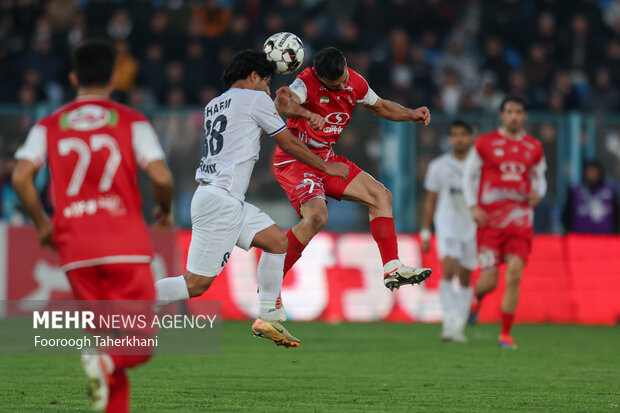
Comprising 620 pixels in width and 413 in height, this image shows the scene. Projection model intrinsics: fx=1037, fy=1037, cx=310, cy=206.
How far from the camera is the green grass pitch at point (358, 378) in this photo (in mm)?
6977

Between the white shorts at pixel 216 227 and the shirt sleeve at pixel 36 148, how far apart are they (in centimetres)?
260

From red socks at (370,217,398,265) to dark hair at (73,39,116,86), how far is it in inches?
143

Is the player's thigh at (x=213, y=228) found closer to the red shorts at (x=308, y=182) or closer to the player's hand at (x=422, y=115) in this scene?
the red shorts at (x=308, y=182)

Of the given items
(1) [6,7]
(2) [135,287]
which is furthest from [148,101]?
(2) [135,287]

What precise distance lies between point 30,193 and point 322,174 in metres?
3.80

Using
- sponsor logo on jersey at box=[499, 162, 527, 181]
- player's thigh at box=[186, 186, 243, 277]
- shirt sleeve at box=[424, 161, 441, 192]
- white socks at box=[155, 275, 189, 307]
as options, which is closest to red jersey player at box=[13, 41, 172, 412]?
player's thigh at box=[186, 186, 243, 277]

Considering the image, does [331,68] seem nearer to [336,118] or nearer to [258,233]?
[336,118]

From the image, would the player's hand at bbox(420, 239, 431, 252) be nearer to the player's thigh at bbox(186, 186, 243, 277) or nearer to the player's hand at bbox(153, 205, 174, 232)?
the player's thigh at bbox(186, 186, 243, 277)

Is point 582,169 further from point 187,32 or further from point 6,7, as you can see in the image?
point 6,7

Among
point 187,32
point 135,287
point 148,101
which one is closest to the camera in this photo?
point 135,287

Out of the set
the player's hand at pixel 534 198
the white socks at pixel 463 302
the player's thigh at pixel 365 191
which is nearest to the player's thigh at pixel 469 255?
the white socks at pixel 463 302

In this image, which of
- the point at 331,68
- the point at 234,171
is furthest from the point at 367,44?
the point at 234,171

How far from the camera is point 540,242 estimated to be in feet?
50.4

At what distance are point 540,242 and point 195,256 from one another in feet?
28.2
